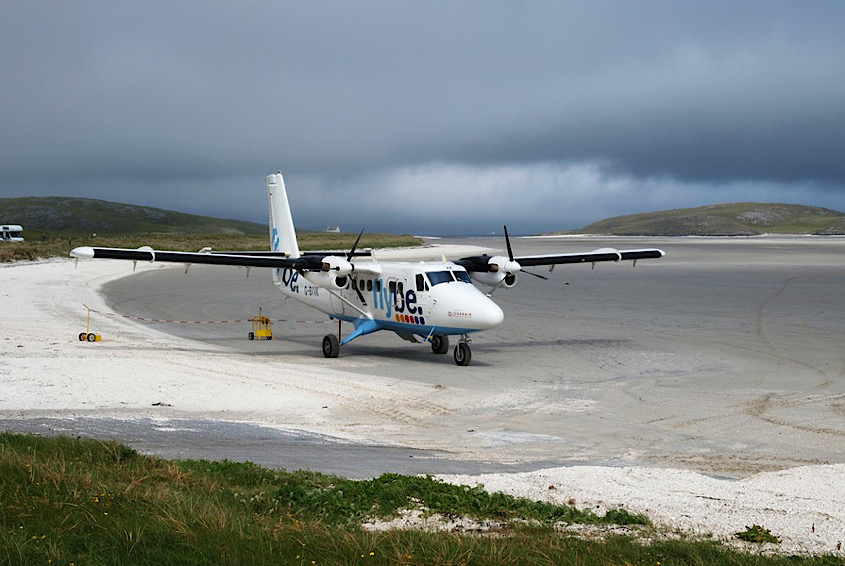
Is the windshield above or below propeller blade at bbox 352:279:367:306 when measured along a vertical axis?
above

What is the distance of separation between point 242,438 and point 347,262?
11.3 meters

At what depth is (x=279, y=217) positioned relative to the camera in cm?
2792

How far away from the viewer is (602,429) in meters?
13.9

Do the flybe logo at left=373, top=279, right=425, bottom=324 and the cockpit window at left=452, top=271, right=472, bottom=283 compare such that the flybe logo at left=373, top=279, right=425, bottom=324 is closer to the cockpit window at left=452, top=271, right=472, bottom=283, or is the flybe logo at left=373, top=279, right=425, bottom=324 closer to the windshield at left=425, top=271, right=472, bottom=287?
the windshield at left=425, top=271, right=472, bottom=287

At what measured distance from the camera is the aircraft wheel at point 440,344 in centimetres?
2300

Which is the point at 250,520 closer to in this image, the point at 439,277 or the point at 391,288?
the point at 439,277

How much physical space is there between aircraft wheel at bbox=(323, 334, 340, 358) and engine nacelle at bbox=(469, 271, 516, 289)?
4.88 m

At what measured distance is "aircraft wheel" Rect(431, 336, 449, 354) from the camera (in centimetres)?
2300

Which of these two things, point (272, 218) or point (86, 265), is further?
point (86, 265)

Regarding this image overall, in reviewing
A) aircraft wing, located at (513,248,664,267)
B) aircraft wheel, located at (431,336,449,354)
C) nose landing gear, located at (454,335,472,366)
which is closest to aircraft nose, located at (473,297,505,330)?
nose landing gear, located at (454,335,472,366)

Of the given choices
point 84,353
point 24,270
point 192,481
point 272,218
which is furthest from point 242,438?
point 24,270

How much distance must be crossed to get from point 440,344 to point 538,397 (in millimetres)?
6534

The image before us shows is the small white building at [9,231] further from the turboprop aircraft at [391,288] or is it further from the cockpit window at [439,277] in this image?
the cockpit window at [439,277]

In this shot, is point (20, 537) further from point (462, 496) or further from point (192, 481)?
point (462, 496)
